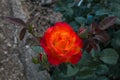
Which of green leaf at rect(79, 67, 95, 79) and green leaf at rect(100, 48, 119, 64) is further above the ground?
green leaf at rect(100, 48, 119, 64)

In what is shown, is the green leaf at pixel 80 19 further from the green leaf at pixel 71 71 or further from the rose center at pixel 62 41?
the rose center at pixel 62 41

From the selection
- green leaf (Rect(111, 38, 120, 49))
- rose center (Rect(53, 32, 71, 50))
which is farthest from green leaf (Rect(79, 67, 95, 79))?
rose center (Rect(53, 32, 71, 50))

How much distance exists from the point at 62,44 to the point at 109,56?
0.33 meters

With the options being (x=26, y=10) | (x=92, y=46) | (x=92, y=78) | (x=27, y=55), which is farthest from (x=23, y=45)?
(x=92, y=46)

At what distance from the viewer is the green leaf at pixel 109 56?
124 cm

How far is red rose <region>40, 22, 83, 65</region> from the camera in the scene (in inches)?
39.2

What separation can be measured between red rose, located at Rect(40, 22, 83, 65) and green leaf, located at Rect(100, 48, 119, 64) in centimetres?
24

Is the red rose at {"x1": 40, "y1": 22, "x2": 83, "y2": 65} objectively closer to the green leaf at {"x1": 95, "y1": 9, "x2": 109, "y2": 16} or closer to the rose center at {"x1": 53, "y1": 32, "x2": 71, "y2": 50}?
the rose center at {"x1": 53, "y1": 32, "x2": 71, "y2": 50}

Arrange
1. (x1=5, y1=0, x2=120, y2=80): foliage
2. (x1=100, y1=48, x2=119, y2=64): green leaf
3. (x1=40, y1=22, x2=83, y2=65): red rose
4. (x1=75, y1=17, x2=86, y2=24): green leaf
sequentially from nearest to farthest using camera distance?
(x1=40, y1=22, x2=83, y2=65): red rose, (x1=5, y1=0, x2=120, y2=80): foliage, (x1=100, y1=48, x2=119, y2=64): green leaf, (x1=75, y1=17, x2=86, y2=24): green leaf

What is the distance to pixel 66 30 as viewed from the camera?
1.03 metres

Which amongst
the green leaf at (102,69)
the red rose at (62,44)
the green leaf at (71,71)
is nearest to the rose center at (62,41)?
the red rose at (62,44)

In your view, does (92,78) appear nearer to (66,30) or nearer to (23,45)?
(66,30)

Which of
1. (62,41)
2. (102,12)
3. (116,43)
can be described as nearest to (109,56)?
(116,43)

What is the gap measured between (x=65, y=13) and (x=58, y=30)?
1.62 ft
